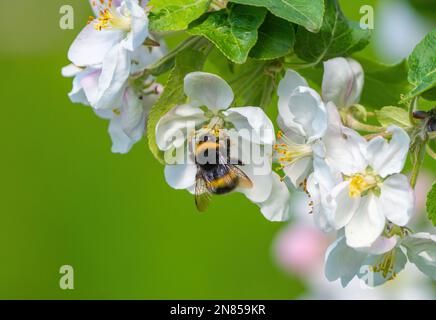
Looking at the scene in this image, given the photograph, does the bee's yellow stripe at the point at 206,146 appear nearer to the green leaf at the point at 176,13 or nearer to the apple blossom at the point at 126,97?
the apple blossom at the point at 126,97

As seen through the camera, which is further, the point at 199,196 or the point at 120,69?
the point at 199,196

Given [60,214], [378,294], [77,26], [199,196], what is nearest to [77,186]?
[60,214]

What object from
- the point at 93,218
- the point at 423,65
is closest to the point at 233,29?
the point at 423,65

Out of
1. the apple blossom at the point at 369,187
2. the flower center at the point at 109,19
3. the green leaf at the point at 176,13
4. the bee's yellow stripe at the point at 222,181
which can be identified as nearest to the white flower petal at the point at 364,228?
the apple blossom at the point at 369,187

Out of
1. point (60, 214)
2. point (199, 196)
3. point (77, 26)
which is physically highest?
point (77, 26)

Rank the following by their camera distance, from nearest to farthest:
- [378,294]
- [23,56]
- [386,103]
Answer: [386,103], [378,294], [23,56]

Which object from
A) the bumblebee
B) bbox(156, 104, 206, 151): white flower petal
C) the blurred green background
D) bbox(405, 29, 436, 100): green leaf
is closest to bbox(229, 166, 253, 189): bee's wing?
the bumblebee

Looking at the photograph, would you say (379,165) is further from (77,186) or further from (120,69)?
(77,186)
